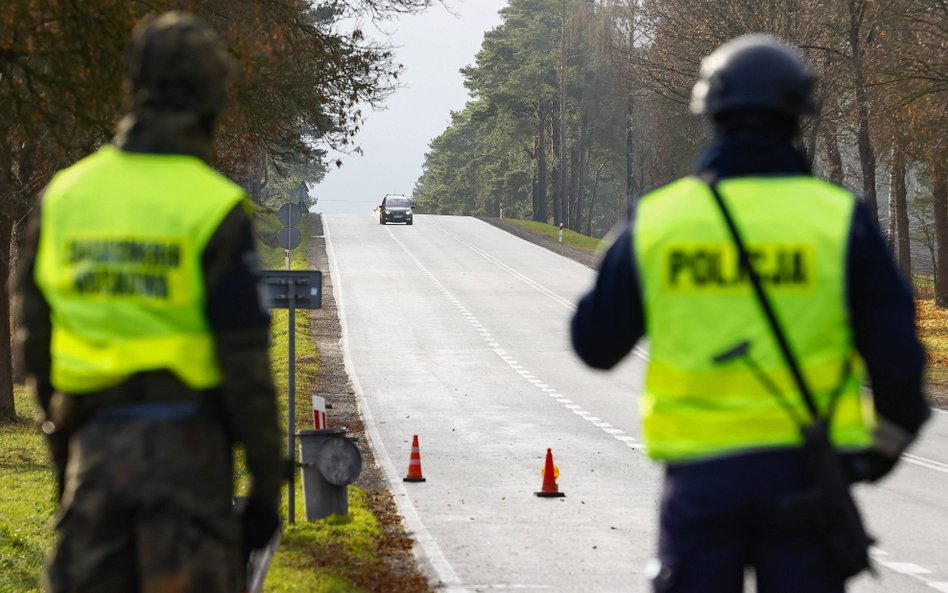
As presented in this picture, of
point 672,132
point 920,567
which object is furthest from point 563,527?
point 672,132

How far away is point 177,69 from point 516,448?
16.2 meters

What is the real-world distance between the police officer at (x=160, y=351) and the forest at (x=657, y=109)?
963 cm

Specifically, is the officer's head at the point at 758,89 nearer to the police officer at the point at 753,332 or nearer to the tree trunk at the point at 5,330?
the police officer at the point at 753,332

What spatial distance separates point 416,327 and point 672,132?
1265 inches

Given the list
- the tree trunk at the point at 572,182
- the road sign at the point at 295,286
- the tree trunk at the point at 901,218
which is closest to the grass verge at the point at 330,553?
the road sign at the point at 295,286

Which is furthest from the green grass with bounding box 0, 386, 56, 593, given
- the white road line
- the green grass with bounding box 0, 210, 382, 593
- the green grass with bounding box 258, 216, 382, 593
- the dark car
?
the dark car

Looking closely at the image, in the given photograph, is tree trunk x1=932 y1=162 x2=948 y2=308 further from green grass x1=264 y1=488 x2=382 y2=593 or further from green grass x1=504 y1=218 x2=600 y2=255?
green grass x1=264 y1=488 x2=382 y2=593

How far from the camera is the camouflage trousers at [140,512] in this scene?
3.77 metres

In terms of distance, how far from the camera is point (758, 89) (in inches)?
147

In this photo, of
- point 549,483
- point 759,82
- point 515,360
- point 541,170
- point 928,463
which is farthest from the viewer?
point 541,170

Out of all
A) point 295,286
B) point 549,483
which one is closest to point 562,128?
point 549,483

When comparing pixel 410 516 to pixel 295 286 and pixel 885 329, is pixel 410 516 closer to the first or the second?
pixel 295 286

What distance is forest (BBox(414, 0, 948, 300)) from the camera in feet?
107

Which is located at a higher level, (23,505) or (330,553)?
(330,553)
